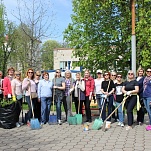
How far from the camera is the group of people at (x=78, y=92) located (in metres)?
7.38

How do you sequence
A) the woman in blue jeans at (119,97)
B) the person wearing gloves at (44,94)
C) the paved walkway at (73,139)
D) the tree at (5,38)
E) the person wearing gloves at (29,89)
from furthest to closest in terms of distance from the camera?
the tree at (5,38)
the person wearing gloves at (44,94)
the person wearing gloves at (29,89)
the woman in blue jeans at (119,97)
the paved walkway at (73,139)

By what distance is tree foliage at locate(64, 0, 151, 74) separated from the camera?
1523 centimetres

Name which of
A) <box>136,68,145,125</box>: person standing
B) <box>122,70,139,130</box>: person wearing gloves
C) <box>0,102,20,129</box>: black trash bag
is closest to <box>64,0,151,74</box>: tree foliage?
<box>136,68,145,125</box>: person standing

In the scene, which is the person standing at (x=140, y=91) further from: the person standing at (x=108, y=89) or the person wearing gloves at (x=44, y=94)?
the person wearing gloves at (x=44, y=94)

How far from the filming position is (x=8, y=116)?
24.6ft

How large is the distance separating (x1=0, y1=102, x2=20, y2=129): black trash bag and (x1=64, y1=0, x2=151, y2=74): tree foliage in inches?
347

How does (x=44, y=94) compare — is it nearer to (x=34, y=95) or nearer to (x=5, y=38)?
(x=34, y=95)

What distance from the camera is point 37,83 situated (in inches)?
327

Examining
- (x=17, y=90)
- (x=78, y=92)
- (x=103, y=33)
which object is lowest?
(x=78, y=92)

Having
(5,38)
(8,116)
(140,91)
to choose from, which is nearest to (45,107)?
(8,116)

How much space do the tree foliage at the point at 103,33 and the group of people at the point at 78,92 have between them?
22.7 feet

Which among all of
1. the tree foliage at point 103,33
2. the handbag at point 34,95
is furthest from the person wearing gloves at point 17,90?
the tree foliage at point 103,33

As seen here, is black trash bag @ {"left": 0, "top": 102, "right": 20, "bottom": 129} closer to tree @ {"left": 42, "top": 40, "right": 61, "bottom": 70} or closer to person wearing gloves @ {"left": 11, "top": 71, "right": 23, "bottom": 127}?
person wearing gloves @ {"left": 11, "top": 71, "right": 23, "bottom": 127}

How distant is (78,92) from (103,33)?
8505 millimetres
